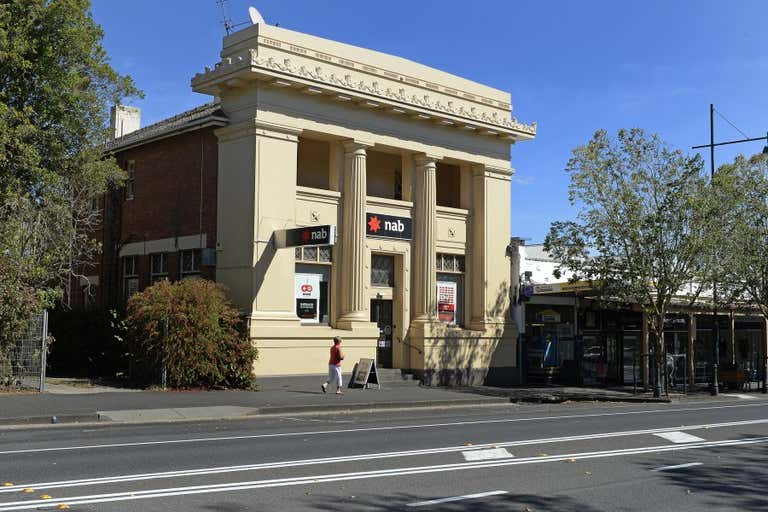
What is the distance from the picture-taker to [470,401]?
23016 mm

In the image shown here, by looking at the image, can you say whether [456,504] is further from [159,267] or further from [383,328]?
[159,267]

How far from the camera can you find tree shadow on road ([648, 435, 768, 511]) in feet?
30.1

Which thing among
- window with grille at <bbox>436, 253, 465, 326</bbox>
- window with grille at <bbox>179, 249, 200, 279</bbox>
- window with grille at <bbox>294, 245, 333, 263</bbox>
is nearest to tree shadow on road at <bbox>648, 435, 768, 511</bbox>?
window with grille at <bbox>294, 245, 333, 263</bbox>

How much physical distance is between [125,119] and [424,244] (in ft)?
52.4

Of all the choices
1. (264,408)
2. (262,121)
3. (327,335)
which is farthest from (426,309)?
(264,408)

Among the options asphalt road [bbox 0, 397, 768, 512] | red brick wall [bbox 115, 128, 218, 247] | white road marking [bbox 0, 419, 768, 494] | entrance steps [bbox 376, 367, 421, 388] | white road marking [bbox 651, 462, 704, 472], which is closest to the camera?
asphalt road [bbox 0, 397, 768, 512]

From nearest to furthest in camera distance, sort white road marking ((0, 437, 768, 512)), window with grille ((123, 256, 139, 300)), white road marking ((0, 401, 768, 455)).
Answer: white road marking ((0, 437, 768, 512)), white road marking ((0, 401, 768, 455)), window with grille ((123, 256, 139, 300))

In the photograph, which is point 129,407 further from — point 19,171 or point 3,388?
point 19,171

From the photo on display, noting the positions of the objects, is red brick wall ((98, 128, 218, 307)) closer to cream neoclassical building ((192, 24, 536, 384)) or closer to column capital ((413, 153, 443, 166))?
cream neoclassical building ((192, 24, 536, 384))

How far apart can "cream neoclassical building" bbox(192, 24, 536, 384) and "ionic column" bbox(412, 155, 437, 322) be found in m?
0.05

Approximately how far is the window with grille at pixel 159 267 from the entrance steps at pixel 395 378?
24.6 ft

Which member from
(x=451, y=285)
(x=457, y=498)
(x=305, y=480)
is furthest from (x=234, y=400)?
(x=457, y=498)

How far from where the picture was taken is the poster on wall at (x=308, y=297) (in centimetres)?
2520

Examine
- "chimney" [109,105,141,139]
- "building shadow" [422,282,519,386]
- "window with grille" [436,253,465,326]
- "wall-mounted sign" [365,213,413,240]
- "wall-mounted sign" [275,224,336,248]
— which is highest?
"chimney" [109,105,141,139]
